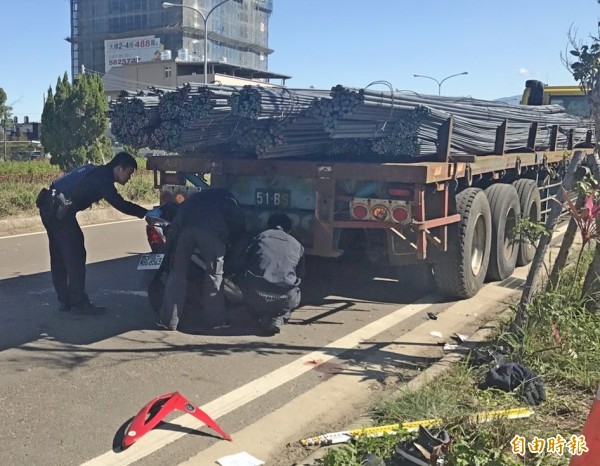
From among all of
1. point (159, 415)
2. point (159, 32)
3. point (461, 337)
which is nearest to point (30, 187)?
point (461, 337)

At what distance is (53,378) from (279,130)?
2.59 m

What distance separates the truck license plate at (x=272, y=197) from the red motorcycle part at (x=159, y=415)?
113 inches

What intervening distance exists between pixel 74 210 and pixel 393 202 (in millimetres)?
2858

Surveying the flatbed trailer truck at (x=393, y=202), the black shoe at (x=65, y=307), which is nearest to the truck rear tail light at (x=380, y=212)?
the flatbed trailer truck at (x=393, y=202)

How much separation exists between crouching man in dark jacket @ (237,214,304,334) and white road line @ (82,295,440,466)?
1.76 feet

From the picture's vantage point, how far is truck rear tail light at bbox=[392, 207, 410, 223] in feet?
19.7

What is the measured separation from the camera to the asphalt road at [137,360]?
3922mm

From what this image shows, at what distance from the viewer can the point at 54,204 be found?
6199mm

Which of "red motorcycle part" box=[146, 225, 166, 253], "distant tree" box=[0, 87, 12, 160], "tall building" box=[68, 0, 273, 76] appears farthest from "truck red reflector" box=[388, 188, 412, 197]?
"tall building" box=[68, 0, 273, 76]

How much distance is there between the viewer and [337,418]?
4.30m

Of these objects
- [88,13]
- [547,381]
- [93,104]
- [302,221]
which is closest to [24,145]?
[93,104]

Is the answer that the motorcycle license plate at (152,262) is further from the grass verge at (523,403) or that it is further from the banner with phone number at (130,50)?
the banner with phone number at (130,50)

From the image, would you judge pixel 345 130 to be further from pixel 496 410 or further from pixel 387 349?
pixel 496 410

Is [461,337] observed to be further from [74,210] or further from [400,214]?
[74,210]
